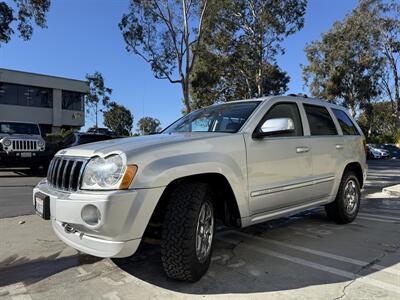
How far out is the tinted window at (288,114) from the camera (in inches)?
182

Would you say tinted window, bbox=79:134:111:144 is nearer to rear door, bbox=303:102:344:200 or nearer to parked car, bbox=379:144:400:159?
rear door, bbox=303:102:344:200

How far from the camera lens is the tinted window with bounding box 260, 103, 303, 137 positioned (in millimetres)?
4622

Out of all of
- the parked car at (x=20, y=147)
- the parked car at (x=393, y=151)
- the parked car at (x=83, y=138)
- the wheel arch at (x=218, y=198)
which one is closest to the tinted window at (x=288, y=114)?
the wheel arch at (x=218, y=198)

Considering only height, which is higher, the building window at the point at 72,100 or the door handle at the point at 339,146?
the building window at the point at 72,100

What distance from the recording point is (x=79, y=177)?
3.33 metres

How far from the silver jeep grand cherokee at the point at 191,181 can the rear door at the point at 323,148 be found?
2cm

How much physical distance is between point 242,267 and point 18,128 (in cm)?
1192

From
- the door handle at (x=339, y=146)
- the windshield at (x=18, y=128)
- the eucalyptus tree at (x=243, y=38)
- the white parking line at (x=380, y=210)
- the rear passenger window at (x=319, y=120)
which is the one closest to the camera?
the rear passenger window at (x=319, y=120)

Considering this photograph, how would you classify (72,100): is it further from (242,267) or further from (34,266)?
(242,267)

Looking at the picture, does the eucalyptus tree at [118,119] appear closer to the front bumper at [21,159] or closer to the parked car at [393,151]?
the parked car at [393,151]

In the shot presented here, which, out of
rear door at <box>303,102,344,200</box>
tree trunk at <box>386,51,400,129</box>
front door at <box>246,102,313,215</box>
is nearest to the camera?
front door at <box>246,102,313,215</box>

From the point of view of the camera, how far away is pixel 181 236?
3.29 m

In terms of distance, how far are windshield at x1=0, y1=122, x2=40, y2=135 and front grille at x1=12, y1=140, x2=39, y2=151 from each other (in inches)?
39.7

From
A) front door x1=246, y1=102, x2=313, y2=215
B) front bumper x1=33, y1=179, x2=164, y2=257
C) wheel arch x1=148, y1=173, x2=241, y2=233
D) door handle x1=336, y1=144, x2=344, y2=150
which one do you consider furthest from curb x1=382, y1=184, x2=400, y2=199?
front bumper x1=33, y1=179, x2=164, y2=257
